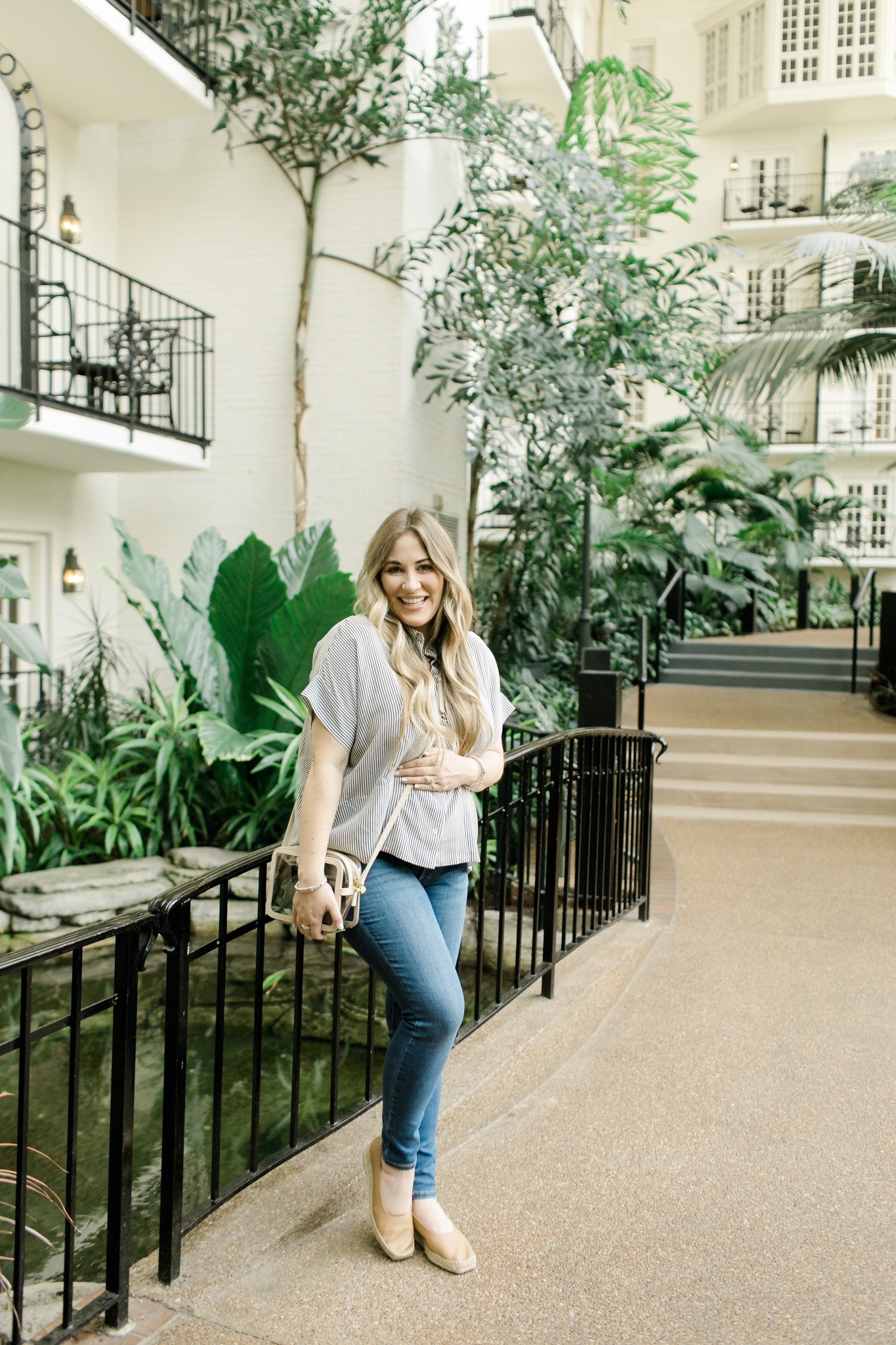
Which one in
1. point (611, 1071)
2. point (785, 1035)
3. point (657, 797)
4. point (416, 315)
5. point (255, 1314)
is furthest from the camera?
point (416, 315)

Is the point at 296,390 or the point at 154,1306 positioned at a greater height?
the point at 296,390

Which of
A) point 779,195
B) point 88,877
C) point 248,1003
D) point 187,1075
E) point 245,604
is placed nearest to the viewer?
point 187,1075

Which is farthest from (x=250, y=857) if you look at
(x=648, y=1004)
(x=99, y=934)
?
(x=648, y=1004)

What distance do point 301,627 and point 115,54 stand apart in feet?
16.8

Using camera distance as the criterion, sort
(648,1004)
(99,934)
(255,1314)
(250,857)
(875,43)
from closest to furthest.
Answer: (99,934) → (255,1314) → (250,857) → (648,1004) → (875,43)

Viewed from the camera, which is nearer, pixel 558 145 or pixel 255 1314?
pixel 255 1314

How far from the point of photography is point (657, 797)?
27.6 feet

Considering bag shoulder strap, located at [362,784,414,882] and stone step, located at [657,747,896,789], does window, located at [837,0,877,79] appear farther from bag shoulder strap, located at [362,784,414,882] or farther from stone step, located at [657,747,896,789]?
bag shoulder strap, located at [362,784,414,882]

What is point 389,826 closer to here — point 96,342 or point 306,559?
point 306,559

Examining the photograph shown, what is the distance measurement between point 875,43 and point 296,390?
66.3 feet

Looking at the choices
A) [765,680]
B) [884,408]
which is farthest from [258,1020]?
[884,408]

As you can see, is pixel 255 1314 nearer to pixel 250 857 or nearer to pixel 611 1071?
pixel 250 857

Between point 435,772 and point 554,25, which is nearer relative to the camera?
point 435,772

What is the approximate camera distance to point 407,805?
2.33 m
